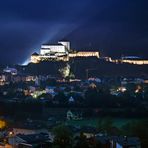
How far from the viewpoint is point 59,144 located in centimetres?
842

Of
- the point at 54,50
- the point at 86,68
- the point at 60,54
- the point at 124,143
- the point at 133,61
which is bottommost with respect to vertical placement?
the point at 124,143

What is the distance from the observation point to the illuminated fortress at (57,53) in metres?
28.8

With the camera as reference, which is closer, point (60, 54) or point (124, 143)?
point (124, 143)

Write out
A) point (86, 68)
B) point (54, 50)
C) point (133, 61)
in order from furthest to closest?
point (133, 61)
point (54, 50)
point (86, 68)

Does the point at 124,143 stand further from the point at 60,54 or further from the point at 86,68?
the point at 60,54

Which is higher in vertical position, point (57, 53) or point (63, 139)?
point (57, 53)

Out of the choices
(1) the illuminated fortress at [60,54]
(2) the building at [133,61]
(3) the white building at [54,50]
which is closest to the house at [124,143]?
(1) the illuminated fortress at [60,54]

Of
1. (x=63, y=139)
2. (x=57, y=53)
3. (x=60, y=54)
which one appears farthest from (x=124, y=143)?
(x=57, y=53)

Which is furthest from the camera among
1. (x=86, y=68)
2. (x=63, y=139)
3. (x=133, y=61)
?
(x=133, y=61)

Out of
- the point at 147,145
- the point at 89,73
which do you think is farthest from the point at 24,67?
the point at 147,145

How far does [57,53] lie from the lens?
96.4ft

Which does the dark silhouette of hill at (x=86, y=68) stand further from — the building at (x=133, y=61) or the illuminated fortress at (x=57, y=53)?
the building at (x=133, y=61)

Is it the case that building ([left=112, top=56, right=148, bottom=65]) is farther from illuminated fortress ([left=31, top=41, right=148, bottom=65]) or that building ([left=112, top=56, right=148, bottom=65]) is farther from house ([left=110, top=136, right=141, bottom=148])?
house ([left=110, top=136, right=141, bottom=148])

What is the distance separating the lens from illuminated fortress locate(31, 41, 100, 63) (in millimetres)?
28845
